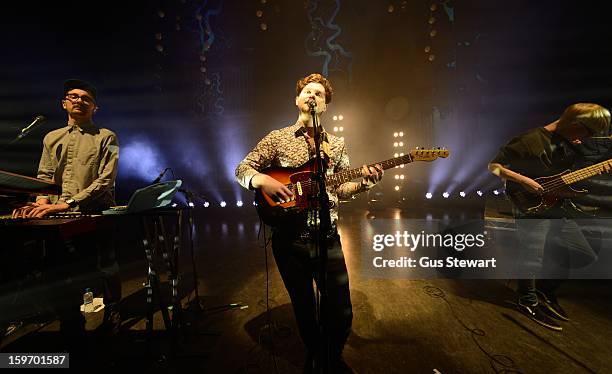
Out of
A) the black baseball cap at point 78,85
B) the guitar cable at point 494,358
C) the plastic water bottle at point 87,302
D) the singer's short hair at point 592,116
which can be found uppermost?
the black baseball cap at point 78,85

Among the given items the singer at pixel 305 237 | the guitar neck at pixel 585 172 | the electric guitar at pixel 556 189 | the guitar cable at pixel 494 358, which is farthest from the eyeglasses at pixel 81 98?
the guitar neck at pixel 585 172

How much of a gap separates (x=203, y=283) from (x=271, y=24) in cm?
772

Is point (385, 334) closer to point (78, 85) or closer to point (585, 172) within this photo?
point (585, 172)

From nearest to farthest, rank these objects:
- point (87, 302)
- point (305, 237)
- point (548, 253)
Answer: point (305, 237)
point (548, 253)
point (87, 302)

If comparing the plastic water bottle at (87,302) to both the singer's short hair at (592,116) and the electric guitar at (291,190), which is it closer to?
the electric guitar at (291,190)

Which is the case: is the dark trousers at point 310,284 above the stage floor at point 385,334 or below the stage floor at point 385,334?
above

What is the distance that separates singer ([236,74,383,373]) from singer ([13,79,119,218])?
6.65 feet

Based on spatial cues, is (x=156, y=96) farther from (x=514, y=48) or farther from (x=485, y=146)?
(x=485, y=146)

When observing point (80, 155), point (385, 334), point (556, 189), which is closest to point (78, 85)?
point (80, 155)

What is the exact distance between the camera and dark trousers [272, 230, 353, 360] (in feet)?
6.10

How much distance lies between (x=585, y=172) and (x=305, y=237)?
349 cm

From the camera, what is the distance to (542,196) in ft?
9.30

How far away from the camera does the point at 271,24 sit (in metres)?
7.38

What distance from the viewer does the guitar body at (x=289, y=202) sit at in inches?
77.6
